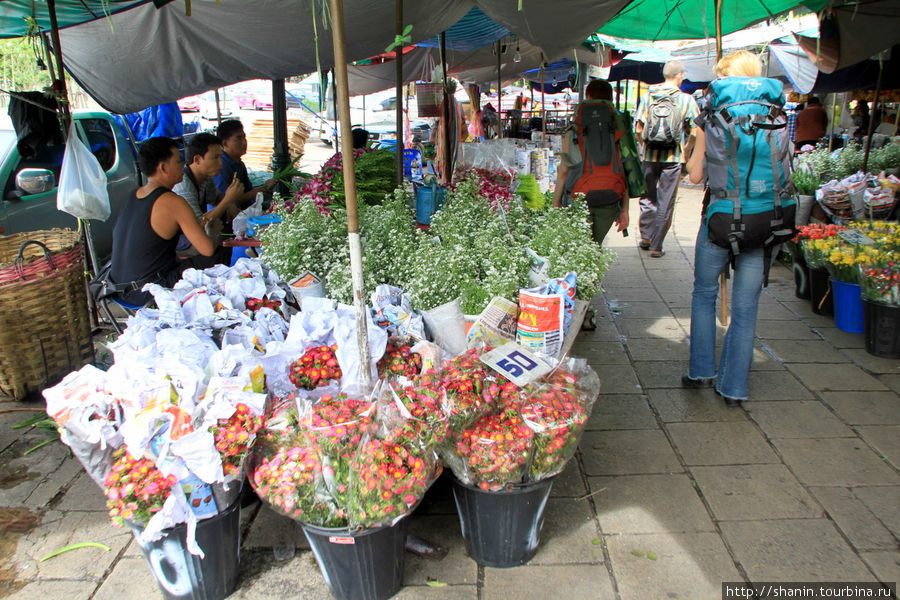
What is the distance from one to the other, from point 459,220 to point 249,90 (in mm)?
19564

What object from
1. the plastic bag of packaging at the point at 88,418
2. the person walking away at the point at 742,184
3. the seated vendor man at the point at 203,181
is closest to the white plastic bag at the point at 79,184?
the seated vendor man at the point at 203,181

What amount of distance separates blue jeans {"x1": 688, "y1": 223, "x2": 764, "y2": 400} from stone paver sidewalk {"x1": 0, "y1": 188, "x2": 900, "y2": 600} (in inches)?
8.3

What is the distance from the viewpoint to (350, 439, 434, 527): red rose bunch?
2008 millimetres

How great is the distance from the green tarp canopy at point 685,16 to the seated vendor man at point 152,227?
4498 mm

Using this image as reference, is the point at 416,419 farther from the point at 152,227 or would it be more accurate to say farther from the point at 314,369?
the point at 152,227

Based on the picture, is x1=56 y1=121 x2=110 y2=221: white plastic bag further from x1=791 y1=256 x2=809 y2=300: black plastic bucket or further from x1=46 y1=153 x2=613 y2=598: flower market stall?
x1=791 y1=256 x2=809 y2=300: black plastic bucket

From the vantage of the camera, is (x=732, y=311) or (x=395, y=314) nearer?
(x=395, y=314)

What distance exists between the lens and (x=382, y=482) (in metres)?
2.01

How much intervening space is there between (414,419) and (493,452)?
306 millimetres

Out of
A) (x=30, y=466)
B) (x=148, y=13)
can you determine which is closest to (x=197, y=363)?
(x=30, y=466)

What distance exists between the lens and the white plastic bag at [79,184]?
4.11 metres

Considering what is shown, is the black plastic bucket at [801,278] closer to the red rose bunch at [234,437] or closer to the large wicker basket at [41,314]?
the red rose bunch at [234,437]

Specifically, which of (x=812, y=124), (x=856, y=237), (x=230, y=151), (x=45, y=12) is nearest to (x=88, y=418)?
(x=45, y=12)

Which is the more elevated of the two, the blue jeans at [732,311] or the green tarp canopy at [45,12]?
the green tarp canopy at [45,12]
